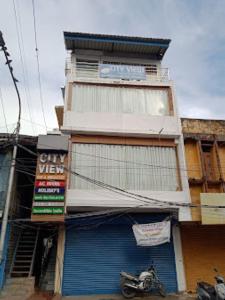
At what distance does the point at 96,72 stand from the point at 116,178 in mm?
6656

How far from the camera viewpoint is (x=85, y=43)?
1617cm

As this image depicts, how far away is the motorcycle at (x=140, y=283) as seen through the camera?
10.6 m

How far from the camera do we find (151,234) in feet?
37.2

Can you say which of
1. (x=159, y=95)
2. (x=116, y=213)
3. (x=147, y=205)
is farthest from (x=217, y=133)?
(x=116, y=213)

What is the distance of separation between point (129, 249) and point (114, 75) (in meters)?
8.72

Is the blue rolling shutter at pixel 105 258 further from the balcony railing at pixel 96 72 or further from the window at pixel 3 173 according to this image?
the balcony railing at pixel 96 72

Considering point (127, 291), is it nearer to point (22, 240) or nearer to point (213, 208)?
point (213, 208)

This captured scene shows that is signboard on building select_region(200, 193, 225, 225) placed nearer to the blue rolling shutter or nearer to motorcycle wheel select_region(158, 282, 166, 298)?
the blue rolling shutter

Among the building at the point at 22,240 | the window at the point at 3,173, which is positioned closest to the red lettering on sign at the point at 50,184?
the building at the point at 22,240

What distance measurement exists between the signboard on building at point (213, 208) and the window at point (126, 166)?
1369 millimetres

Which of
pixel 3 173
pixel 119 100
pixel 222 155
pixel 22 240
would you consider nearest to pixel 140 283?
pixel 22 240

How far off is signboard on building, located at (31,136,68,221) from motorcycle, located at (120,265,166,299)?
3.53 metres

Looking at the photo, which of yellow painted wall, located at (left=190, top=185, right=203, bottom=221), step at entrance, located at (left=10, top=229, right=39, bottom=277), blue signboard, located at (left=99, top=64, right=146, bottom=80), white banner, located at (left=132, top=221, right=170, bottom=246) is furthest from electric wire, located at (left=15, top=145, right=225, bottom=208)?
blue signboard, located at (left=99, top=64, right=146, bottom=80)

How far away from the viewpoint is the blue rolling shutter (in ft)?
37.1
